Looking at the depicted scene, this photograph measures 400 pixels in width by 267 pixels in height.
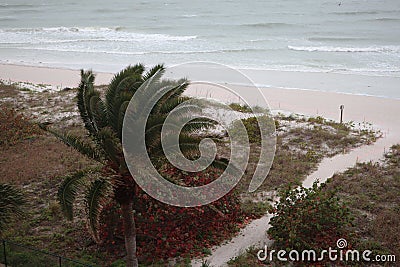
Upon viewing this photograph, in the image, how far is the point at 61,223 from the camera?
14.8 meters

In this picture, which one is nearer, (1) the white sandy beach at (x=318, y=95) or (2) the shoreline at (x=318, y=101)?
(1) the white sandy beach at (x=318, y=95)

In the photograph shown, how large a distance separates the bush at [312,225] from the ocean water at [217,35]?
80.8ft

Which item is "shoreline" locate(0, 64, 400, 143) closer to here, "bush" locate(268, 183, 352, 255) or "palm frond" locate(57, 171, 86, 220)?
"bush" locate(268, 183, 352, 255)

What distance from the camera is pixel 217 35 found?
55.1 m

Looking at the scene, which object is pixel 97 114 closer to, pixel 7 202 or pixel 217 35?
pixel 7 202

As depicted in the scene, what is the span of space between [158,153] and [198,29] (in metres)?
50.3

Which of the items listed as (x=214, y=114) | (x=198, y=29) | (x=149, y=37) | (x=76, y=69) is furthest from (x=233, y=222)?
(x=198, y=29)

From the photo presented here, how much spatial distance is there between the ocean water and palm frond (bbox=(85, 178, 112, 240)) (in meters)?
28.7

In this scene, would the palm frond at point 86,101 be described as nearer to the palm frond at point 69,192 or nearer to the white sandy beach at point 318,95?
the palm frond at point 69,192

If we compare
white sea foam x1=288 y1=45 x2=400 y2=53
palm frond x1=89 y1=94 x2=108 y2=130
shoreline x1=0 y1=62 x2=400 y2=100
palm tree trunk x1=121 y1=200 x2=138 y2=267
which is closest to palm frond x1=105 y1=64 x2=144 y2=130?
palm frond x1=89 y1=94 x2=108 y2=130

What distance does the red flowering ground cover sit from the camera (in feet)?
43.0

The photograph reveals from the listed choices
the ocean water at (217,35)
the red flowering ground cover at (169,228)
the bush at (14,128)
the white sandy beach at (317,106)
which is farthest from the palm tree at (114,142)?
the ocean water at (217,35)

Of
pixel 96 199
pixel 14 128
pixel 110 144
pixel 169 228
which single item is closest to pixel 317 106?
pixel 14 128

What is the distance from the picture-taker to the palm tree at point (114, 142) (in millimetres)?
10609
